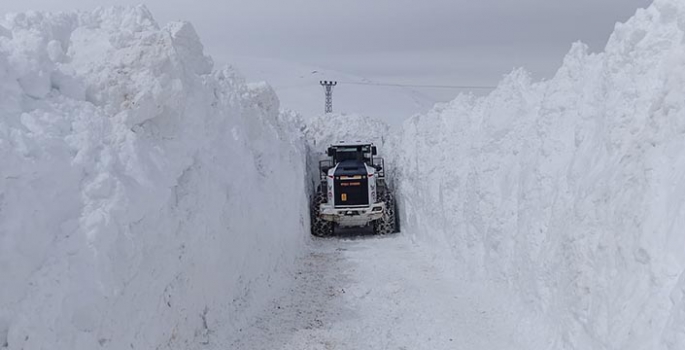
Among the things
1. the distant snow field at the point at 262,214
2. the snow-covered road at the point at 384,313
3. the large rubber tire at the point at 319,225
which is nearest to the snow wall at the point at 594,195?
the distant snow field at the point at 262,214

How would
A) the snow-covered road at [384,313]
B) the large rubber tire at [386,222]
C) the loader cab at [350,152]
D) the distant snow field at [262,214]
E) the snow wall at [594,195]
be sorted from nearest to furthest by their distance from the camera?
the snow wall at [594,195]
the distant snow field at [262,214]
the snow-covered road at [384,313]
the large rubber tire at [386,222]
the loader cab at [350,152]

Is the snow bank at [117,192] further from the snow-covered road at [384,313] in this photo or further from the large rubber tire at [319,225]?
the large rubber tire at [319,225]

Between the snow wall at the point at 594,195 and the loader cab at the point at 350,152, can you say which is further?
the loader cab at the point at 350,152

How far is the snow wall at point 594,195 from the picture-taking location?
5.14m

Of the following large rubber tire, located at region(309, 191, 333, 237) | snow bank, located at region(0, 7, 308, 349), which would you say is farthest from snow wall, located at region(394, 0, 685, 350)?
large rubber tire, located at region(309, 191, 333, 237)

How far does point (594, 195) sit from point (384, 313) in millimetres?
4405

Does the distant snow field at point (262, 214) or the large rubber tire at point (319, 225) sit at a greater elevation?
the distant snow field at point (262, 214)

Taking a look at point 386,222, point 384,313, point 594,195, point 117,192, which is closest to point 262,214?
point 384,313

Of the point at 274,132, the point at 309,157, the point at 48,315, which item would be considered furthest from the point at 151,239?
the point at 309,157

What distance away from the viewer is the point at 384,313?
9992 millimetres

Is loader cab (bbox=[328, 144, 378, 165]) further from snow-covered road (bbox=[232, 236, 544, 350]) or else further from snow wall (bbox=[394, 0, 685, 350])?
snow wall (bbox=[394, 0, 685, 350])

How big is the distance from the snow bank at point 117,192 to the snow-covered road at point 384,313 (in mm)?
752

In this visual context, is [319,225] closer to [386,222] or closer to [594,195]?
[386,222]

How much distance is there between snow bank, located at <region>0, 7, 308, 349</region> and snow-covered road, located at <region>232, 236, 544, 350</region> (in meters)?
0.75
